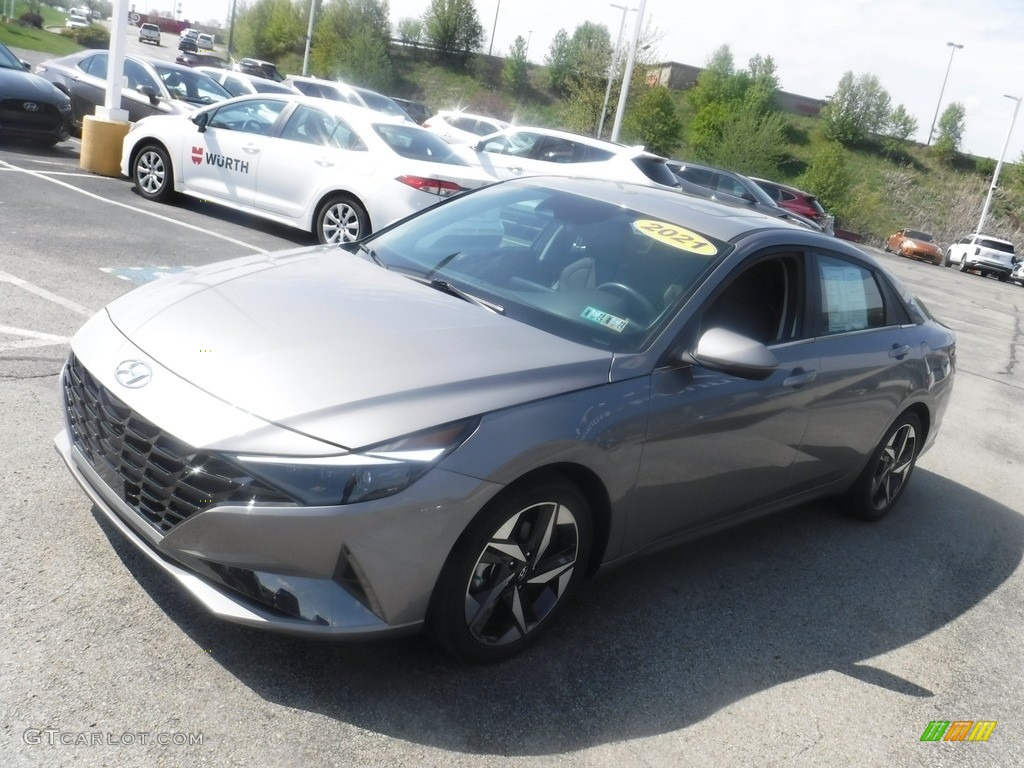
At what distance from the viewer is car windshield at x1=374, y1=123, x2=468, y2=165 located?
1017cm

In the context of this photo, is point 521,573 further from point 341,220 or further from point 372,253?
point 341,220

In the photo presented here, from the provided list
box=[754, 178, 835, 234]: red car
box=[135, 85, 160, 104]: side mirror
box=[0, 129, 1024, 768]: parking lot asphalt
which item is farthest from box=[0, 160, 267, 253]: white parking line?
box=[754, 178, 835, 234]: red car

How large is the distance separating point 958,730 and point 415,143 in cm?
842

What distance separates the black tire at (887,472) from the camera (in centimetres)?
521

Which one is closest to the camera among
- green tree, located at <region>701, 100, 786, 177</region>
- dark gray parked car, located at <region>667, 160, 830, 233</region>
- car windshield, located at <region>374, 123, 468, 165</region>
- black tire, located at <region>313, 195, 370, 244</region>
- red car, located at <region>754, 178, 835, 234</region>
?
black tire, located at <region>313, 195, 370, 244</region>

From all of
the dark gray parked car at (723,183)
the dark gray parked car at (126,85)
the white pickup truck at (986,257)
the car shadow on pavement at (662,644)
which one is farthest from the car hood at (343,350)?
the white pickup truck at (986,257)

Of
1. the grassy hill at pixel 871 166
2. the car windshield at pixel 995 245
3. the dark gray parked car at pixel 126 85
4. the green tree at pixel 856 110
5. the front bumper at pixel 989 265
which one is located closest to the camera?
the dark gray parked car at pixel 126 85

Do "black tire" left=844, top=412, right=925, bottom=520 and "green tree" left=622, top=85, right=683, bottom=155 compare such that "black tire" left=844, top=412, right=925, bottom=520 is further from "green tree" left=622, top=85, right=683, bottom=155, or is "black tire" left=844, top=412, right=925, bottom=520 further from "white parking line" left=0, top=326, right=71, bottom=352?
"green tree" left=622, top=85, right=683, bottom=155

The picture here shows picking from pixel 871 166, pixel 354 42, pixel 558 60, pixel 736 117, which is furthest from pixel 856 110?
pixel 354 42

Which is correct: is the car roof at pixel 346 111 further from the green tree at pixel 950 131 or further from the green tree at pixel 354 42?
the green tree at pixel 950 131

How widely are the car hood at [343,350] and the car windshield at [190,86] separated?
13683 mm

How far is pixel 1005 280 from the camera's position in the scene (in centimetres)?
3888

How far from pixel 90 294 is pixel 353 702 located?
4.63m

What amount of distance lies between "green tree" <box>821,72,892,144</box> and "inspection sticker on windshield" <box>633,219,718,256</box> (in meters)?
87.7
